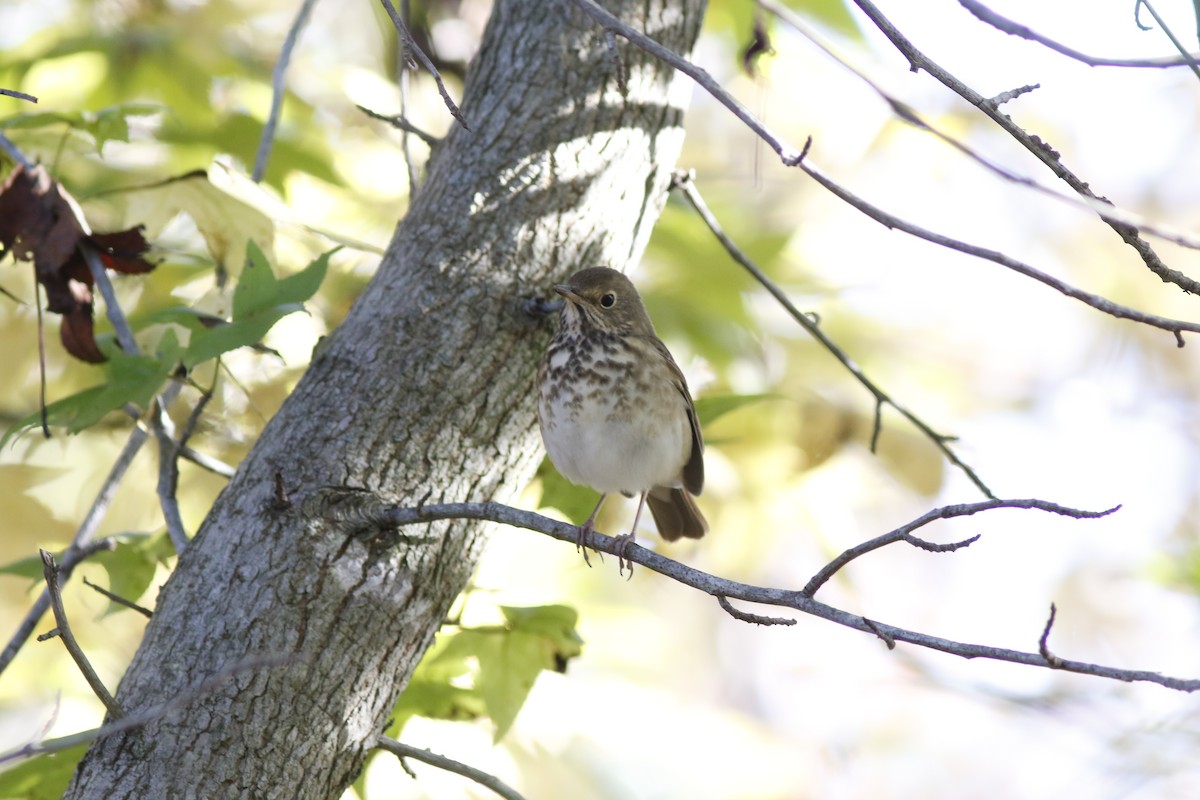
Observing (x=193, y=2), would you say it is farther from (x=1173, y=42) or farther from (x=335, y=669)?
(x=1173, y=42)

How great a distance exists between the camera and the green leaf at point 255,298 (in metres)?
2.28

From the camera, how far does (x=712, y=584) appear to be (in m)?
Answer: 1.91

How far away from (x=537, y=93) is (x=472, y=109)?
7.3 inches

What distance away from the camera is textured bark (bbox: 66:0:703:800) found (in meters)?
2.27

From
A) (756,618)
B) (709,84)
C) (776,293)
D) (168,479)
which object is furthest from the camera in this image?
(776,293)

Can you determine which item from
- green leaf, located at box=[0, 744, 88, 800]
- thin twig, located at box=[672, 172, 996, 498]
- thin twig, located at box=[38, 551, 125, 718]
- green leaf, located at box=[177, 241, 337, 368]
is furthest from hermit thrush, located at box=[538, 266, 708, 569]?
green leaf, located at box=[0, 744, 88, 800]

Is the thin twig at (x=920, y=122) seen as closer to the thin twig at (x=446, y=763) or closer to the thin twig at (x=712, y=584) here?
the thin twig at (x=712, y=584)

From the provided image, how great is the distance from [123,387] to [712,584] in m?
1.48

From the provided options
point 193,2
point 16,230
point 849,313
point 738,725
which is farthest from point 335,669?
point 738,725

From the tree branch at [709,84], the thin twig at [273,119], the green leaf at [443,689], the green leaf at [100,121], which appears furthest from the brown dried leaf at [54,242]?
the tree branch at [709,84]

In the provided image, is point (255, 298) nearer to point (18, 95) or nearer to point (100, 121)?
point (18, 95)

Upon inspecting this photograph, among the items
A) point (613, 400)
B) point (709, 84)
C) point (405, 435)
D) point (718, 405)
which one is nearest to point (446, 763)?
point (405, 435)

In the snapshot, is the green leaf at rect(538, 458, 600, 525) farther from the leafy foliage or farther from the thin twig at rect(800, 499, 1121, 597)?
the thin twig at rect(800, 499, 1121, 597)

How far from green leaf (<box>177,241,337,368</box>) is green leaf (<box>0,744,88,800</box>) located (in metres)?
0.99
